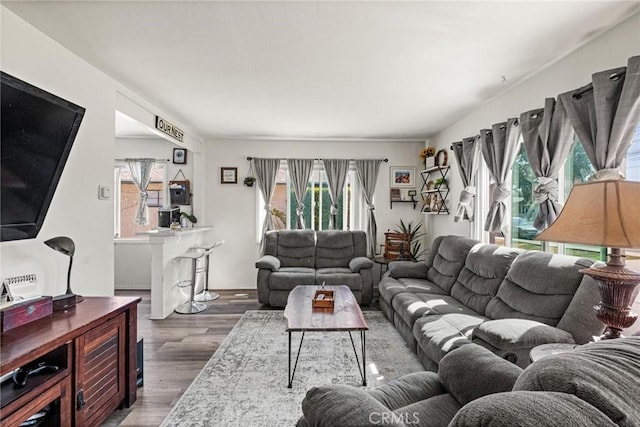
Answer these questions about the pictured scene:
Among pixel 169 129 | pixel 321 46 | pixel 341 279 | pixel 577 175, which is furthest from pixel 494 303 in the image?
pixel 169 129

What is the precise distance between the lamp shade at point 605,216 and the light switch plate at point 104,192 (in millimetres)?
3170

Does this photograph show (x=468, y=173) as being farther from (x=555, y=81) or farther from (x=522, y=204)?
(x=555, y=81)

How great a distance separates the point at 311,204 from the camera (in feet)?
17.5

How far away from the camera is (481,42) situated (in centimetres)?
218

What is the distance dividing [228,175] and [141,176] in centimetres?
142

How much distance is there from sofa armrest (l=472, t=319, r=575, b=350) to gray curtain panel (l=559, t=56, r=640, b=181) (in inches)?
37.9

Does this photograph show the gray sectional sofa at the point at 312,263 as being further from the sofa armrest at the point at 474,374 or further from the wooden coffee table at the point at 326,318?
the sofa armrest at the point at 474,374

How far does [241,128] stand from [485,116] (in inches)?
127

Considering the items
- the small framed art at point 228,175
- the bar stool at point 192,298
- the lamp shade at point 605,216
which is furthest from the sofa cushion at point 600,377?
the small framed art at point 228,175

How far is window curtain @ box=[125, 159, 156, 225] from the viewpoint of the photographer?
5.13 m

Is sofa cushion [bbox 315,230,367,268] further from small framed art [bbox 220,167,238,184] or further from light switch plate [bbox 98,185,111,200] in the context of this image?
light switch plate [bbox 98,185,111,200]

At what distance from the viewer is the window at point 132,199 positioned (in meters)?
5.21

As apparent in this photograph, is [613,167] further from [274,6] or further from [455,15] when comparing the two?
[274,6]

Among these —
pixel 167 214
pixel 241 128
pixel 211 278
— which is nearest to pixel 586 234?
pixel 241 128
